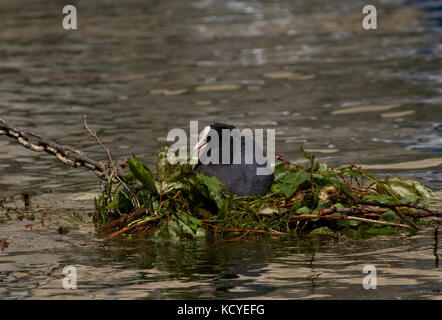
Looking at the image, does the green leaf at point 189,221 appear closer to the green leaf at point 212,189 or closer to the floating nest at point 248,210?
the floating nest at point 248,210

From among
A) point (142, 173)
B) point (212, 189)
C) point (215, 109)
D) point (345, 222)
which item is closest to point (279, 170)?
point (345, 222)

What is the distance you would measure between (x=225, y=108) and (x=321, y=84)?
2136mm

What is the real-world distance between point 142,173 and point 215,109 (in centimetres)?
566

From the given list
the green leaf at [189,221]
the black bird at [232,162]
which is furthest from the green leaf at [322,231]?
the green leaf at [189,221]

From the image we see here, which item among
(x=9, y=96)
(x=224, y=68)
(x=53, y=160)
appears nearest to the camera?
(x=53, y=160)

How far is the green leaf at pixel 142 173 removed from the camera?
20.5ft

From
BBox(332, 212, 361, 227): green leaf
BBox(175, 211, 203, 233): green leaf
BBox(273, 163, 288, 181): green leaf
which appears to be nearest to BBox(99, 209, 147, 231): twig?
BBox(175, 211, 203, 233): green leaf

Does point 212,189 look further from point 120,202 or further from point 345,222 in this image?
point 345,222

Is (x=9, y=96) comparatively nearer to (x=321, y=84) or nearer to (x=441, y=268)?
(x=321, y=84)

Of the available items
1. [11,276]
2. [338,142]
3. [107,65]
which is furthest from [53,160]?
[107,65]

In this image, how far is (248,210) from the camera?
20.6 feet

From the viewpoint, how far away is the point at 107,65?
15945 mm

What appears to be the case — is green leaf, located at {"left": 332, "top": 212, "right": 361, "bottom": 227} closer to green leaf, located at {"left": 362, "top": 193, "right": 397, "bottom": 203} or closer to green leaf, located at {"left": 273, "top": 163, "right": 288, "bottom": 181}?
green leaf, located at {"left": 362, "top": 193, "right": 397, "bottom": 203}

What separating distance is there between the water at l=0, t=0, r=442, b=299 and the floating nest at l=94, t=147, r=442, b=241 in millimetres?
179
